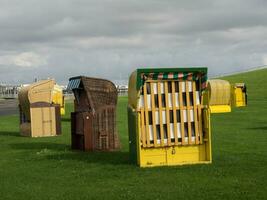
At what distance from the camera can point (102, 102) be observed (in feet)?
52.2

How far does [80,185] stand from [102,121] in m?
5.84

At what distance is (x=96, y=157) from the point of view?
47.0ft

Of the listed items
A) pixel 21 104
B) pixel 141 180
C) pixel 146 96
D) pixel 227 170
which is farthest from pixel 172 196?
pixel 21 104

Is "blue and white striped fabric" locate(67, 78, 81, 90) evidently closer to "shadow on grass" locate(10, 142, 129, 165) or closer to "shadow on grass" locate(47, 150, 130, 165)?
Result: "shadow on grass" locate(10, 142, 129, 165)

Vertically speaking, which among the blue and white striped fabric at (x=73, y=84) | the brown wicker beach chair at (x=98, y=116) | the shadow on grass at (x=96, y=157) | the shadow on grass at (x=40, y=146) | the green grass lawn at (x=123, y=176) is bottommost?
the green grass lawn at (x=123, y=176)

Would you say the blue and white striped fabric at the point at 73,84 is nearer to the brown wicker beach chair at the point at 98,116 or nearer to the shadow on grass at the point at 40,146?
the brown wicker beach chair at the point at 98,116

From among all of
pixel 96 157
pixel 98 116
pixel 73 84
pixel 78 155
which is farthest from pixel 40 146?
pixel 96 157

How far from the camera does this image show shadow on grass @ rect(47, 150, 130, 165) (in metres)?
13.3

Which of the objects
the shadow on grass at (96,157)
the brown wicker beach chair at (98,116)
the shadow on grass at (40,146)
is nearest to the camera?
the shadow on grass at (96,157)

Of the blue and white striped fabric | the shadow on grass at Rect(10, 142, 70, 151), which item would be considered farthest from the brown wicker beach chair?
the shadow on grass at Rect(10, 142, 70, 151)

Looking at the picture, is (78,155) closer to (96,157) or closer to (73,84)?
(96,157)

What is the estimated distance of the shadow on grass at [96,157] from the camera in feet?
43.7

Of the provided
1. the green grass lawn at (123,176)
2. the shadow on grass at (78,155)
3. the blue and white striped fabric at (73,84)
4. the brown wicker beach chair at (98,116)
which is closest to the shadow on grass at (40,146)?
the shadow on grass at (78,155)

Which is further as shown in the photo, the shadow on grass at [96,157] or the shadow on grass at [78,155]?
the shadow on grass at [78,155]
